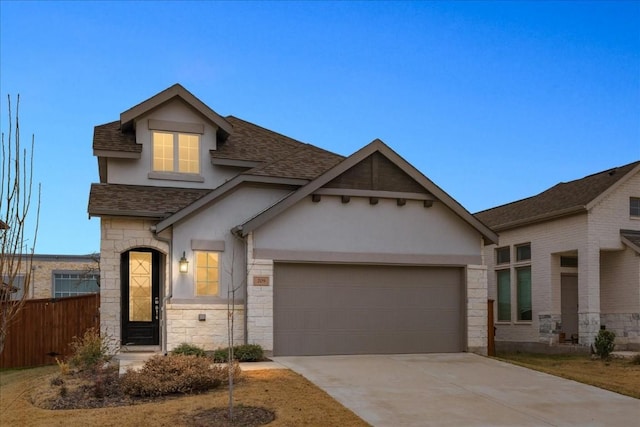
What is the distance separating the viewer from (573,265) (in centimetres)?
2255

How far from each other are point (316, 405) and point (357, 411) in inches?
26.7

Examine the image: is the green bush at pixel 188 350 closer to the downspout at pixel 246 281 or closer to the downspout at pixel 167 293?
the downspout at pixel 167 293

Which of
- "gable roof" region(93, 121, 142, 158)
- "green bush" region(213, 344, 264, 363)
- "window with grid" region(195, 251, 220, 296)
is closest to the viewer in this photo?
"green bush" region(213, 344, 264, 363)

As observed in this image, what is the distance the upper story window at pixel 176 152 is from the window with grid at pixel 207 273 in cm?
296

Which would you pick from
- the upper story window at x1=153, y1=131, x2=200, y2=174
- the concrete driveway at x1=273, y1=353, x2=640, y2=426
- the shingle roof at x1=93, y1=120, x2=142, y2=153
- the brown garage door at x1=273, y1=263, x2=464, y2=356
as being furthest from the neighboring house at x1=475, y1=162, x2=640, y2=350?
the shingle roof at x1=93, y1=120, x2=142, y2=153

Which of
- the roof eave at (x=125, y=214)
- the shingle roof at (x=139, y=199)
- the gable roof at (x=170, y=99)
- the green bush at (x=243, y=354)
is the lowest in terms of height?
the green bush at (x=243, y=354)

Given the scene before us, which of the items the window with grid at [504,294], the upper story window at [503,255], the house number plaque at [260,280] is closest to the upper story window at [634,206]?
the upper story window at [503,255]

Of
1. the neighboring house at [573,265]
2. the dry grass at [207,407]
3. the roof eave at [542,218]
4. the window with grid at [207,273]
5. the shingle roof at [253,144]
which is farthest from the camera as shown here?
the roof eave at [542,218]

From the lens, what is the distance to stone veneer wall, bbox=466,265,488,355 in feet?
56.7

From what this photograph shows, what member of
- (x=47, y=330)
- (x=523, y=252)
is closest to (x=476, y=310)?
(x=523, y=252)

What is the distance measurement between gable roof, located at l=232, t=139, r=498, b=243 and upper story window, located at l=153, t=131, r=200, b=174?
3087 millimetres

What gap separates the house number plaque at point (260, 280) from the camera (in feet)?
52.3

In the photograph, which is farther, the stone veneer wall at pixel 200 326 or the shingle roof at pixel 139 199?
the shingle roof at pixel 139 199

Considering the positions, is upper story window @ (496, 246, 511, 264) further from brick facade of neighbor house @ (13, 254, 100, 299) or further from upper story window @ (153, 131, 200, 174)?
brick facade of neighbor house @ (13, 254, 100, 299)
